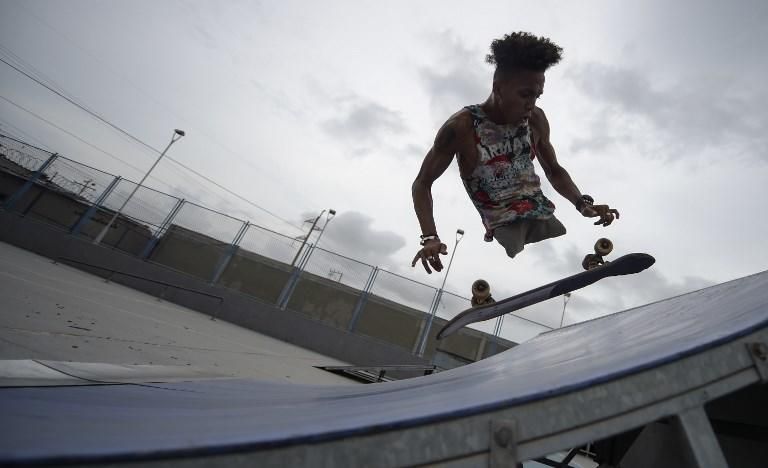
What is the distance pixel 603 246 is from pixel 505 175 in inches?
41.8

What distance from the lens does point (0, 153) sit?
14969 mm

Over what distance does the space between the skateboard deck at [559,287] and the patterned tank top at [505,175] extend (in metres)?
0.65

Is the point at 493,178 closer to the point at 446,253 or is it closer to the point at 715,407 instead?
the point at 446,253

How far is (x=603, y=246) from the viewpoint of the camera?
9.53 feet

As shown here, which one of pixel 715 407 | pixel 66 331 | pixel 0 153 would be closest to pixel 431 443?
pixel 715 407

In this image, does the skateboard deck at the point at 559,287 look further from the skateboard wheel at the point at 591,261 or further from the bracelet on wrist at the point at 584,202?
the bracelet on wrist at the point at 584,202

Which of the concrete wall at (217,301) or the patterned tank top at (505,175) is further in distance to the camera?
the concrete wall at (217,301)

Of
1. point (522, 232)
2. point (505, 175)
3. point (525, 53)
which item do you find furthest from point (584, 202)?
point (525, 53)

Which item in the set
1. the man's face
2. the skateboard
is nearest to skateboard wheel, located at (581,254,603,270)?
the skateboard

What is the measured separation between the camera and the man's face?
2.58 metres

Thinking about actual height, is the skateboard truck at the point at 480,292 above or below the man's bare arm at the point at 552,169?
below

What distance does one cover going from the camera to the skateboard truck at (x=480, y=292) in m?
3.27

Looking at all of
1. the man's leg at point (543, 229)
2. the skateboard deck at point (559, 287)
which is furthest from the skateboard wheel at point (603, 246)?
the man's leg at point (543, 229)

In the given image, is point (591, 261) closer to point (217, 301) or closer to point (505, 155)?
point (505, 155)
